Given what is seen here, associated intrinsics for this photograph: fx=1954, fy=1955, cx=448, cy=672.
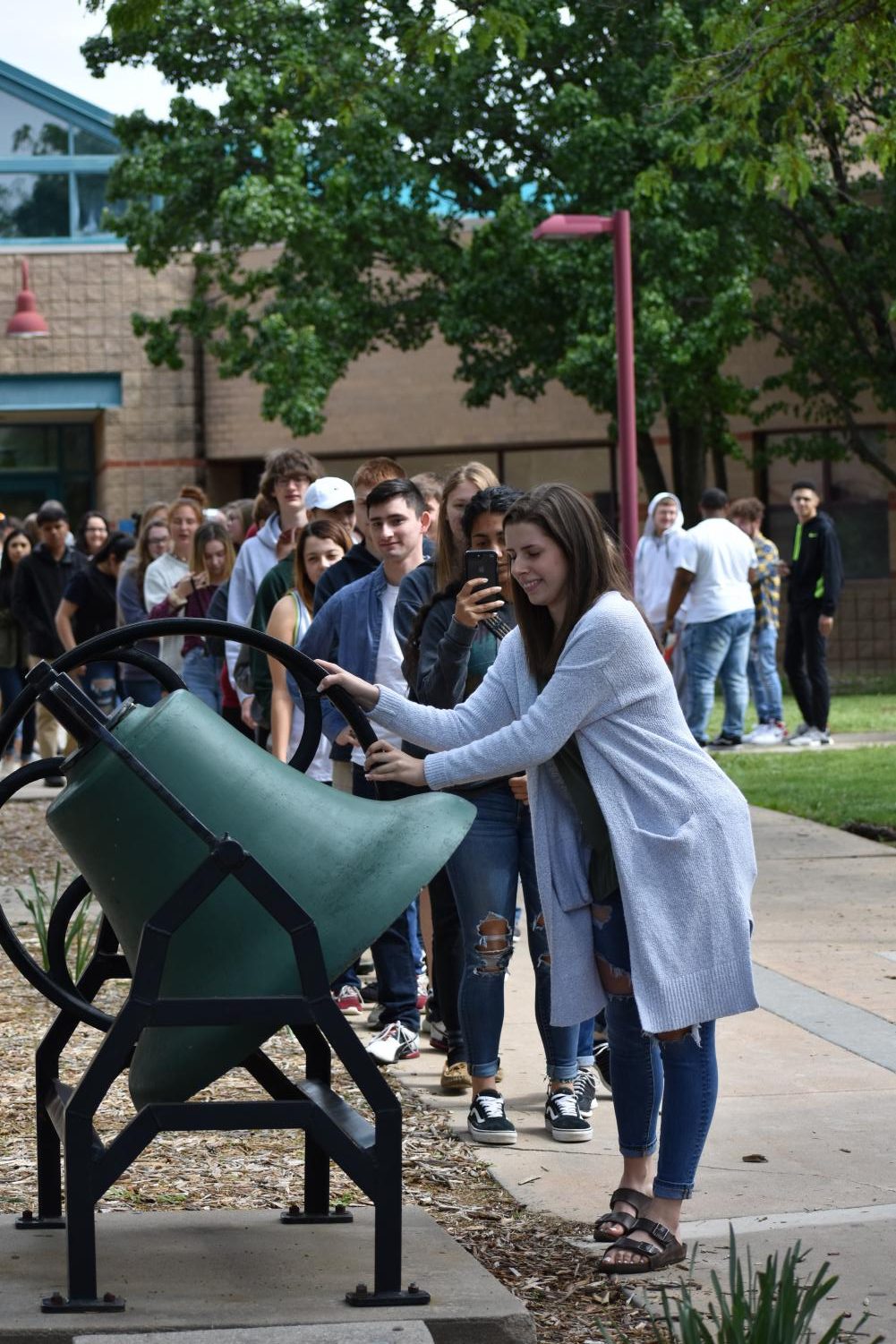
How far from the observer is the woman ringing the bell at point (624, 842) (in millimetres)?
4008

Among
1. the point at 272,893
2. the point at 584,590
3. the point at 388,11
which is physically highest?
the point at 388,11

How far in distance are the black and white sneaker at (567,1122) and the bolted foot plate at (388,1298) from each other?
1.57 meters

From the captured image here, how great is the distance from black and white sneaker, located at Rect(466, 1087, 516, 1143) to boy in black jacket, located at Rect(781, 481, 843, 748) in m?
10.3

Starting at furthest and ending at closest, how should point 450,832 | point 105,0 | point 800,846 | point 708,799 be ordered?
point 800,846, point 105,0, point 708,799, point 450,832

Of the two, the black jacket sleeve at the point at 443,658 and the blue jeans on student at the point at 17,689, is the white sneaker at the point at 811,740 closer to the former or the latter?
the blue jeans on student at the point at 17,689

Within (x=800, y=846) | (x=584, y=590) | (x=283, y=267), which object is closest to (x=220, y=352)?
(x=283, y=267)

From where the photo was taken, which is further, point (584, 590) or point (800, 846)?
point (800, 846)

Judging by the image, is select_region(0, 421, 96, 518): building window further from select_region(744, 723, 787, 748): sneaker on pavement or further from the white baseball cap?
the white baseball cap

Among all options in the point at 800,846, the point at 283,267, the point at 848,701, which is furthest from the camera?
the point at 283,267

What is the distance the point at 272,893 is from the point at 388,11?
2011cm

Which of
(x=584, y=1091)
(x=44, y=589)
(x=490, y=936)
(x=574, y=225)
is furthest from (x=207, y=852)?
(x=574, y=225)

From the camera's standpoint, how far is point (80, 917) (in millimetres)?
5953

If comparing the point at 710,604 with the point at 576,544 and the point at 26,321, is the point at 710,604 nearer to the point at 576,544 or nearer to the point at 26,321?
the point at 576,544

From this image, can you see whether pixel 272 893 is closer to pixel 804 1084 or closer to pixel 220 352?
pixel 804 1084
